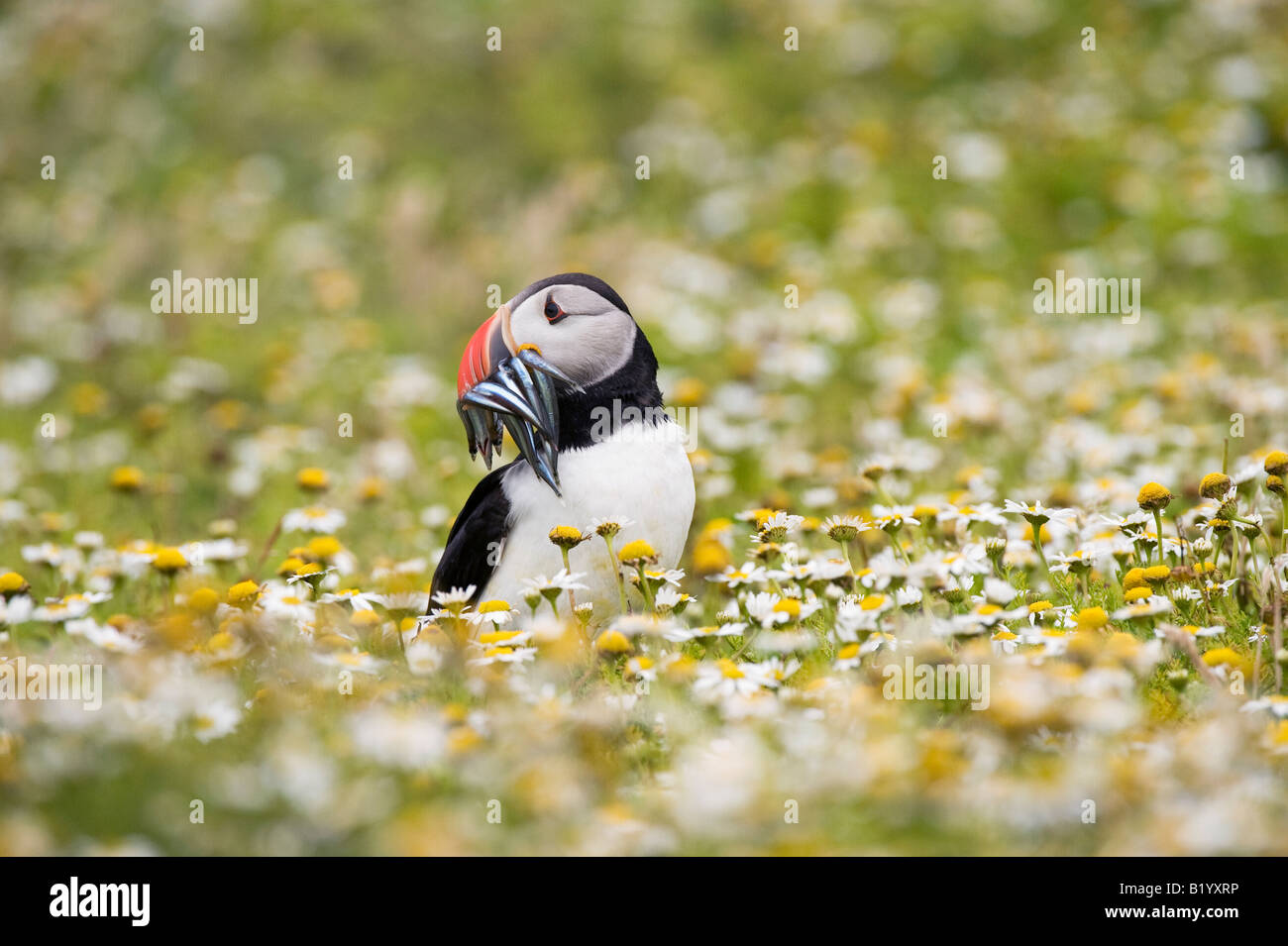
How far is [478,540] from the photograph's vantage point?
12.8ft

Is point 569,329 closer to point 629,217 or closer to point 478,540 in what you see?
point 478,540

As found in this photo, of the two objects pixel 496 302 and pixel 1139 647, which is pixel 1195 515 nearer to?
pixel 1139 647

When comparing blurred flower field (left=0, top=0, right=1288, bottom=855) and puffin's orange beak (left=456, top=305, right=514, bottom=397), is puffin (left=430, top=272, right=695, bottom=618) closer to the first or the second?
puffin's orange beak (left=456, top=305, right=514, bottom=397)

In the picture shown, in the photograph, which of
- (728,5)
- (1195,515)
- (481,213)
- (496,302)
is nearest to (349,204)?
(481,213)

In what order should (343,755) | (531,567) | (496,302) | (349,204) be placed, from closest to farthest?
(343,755) < (531,567) < (496,302) < (349,204)

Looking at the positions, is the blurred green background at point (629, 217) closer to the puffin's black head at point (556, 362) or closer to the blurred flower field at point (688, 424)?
the blurred flower field at point (688, 424)

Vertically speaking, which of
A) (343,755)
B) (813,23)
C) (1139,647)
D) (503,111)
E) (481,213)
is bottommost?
(343,755)

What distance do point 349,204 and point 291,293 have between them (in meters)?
1.35

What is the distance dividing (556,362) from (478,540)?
1.92 ft

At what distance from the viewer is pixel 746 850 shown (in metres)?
2.61

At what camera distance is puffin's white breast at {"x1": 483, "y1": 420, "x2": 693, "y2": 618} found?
371 centimetres

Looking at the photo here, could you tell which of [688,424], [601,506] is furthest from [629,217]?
[601,506]

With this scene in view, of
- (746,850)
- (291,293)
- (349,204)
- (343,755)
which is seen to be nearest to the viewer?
(746,850)

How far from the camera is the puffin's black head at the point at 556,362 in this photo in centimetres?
371
